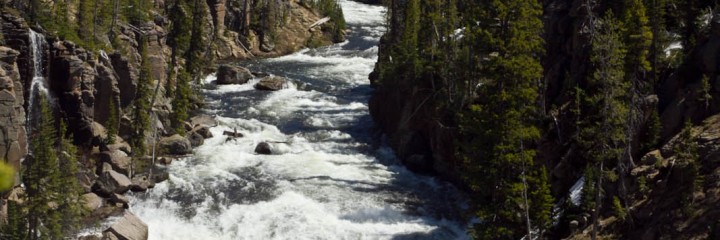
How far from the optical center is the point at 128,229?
108 ft

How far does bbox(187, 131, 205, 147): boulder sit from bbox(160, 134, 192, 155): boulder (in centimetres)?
150

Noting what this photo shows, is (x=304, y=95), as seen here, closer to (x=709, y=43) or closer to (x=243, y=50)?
(x=243, y=50)

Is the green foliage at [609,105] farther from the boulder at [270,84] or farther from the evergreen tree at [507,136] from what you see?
the boulder at [270,84]

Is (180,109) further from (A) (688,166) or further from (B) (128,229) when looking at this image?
(A) (688,166)

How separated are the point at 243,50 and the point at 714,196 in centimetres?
7546

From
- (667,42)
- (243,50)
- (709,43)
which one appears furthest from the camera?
(243,50)

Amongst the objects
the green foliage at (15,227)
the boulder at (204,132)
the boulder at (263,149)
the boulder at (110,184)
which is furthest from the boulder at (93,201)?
the boulder at (204,132)

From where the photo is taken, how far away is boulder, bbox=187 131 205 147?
50562 mm

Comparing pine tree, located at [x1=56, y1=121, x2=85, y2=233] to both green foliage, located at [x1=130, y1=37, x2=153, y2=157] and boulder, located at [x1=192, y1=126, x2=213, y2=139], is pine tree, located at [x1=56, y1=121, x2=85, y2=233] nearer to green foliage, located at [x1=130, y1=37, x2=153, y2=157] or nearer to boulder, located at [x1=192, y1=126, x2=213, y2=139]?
green foliage, located at [x1=130, y1=37, x2=153, y2=157]

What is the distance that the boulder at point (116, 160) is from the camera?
139 feet

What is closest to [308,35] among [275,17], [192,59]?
[275,17]

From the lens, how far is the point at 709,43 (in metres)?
31.1

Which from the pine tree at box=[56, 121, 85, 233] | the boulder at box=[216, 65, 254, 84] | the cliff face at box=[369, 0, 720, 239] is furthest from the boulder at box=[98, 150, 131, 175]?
the boulder at box=[216, 65, 254, 84]

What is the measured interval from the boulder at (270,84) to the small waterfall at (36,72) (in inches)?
1159
